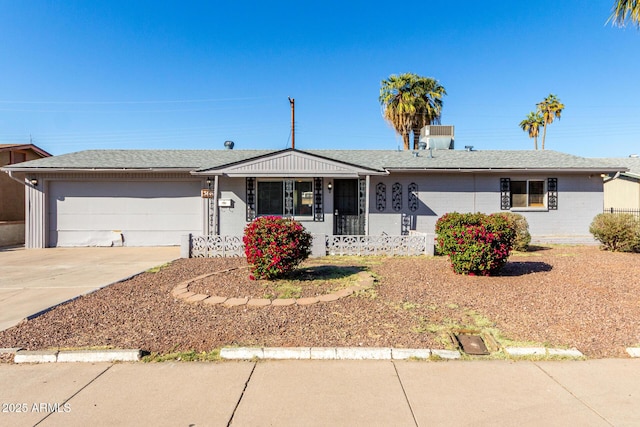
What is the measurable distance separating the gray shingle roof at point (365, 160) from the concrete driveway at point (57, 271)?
305cm

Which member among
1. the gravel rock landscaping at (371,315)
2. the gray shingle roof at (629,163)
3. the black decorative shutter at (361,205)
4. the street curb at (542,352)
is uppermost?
the gray shingle roof at (629,163)

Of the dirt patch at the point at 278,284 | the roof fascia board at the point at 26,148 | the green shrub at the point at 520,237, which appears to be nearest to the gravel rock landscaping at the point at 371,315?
the dirt patch at the point at 278,284

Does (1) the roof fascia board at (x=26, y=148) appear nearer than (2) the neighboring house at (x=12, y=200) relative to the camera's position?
No

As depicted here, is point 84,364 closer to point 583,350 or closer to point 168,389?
point 168,389

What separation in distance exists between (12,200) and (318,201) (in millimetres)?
13739

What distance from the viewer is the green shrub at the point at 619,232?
9750 mm

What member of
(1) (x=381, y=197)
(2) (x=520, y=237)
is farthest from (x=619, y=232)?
(1) (x=381, y=197)

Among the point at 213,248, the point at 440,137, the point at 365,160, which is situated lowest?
the point at 213,248

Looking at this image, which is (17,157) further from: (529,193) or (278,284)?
(529,193)

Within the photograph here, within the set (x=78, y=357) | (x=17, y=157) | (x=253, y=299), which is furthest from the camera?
(x=17, y=157)

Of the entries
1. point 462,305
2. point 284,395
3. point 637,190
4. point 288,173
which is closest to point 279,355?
point 284,395

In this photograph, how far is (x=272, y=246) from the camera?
627cm

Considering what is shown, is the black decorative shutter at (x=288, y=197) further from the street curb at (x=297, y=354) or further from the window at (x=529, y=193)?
the street curb at (x=297, y=354)

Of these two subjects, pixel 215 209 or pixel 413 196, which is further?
pixel 413 196
